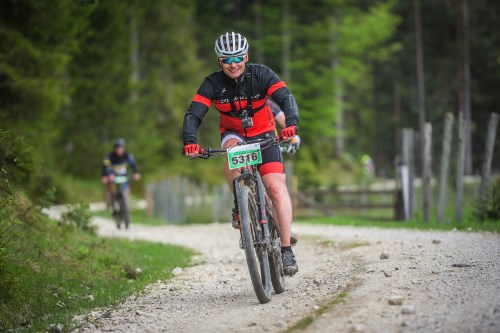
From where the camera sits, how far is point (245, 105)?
7191mm

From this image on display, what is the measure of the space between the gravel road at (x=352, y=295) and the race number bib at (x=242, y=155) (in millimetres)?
1287

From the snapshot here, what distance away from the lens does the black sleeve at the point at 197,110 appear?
23.0ft

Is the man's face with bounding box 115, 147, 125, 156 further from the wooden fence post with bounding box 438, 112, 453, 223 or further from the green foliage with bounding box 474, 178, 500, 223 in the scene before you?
the green foliage with bounding box 474, 178, 500, 223

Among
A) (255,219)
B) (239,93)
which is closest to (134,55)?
(239,93)

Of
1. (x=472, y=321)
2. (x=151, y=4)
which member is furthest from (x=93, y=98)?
(x=472, y=321)

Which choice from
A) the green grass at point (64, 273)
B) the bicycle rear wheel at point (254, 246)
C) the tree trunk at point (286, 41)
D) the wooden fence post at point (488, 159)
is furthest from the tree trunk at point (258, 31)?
the bicycle rear wheel at point (254, 246)

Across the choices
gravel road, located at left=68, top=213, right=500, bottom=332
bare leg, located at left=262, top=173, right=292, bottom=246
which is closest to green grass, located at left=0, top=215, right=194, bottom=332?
gravel road, located at left=68, top=213, right=500, bottom=332

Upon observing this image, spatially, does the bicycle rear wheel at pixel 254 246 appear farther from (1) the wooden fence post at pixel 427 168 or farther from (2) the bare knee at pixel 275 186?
(1) the wooden fence post at pixel 427 168

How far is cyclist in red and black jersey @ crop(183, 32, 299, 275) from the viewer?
7.04 metres

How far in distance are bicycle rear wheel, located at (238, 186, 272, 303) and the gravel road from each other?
167 millimetres

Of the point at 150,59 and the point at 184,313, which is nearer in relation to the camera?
the point at 184,313

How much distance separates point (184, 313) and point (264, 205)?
1243 millimetres

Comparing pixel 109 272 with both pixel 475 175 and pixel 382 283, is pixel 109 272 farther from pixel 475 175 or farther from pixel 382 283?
pixel 475 175

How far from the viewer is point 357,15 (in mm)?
47375
